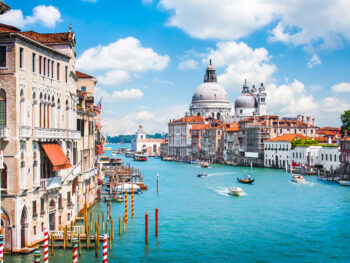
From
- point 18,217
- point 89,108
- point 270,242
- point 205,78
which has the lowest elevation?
point 270,242

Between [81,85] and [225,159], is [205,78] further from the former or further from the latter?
[81,85]

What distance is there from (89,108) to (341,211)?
13.0m

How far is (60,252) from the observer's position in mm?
13836

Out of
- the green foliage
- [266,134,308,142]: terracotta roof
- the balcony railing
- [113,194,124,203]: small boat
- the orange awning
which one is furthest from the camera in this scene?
[266,134,308,142]: terracotta roof

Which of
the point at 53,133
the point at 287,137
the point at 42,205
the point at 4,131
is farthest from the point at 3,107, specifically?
the point at 287,137

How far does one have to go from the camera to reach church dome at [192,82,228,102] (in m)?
102

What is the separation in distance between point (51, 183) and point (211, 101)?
87.9 m

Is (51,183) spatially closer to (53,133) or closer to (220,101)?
(53,133)

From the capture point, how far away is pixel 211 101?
332 feet

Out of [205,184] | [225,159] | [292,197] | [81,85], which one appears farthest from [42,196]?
[225,159]

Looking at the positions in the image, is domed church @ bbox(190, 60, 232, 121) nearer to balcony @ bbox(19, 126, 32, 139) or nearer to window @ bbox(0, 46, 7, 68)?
balcony @ bbox(19, 126, 32, 139)

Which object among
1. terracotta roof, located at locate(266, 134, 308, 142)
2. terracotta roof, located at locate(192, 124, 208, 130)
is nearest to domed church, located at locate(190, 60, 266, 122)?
terracotta roof, located at locate(192, 124, 208, 130)

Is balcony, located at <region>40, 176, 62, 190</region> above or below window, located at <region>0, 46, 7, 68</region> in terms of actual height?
below

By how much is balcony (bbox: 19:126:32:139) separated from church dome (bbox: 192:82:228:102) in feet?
294
